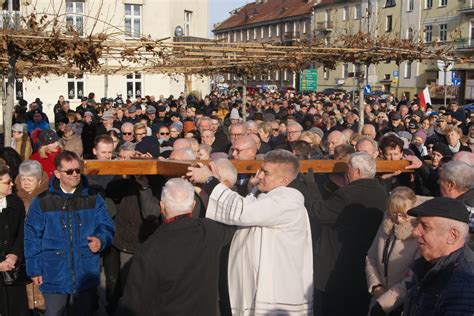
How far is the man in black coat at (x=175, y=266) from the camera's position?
11.7 ft

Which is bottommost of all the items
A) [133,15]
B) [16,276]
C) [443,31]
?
[16,276]

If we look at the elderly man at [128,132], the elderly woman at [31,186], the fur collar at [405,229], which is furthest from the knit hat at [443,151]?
the elderly man at [128,132]

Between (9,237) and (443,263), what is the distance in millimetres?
4034

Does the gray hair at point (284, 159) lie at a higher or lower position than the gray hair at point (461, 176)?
higher

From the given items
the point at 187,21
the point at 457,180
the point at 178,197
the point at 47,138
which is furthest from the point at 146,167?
the point at 187,21

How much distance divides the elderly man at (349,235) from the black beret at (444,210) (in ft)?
5.74

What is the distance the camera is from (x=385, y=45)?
10.7 metres

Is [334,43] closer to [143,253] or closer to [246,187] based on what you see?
[246,187]

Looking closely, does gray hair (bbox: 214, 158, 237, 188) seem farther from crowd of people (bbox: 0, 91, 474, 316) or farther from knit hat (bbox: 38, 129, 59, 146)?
knit hat (bbox: 38, 129, 59, 146)

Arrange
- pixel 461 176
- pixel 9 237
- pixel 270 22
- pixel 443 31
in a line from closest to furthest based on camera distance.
A: pixel 461 176
pixel 9 237
pixel 443 31
pixel 270 22

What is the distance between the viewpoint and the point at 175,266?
11.9 feet

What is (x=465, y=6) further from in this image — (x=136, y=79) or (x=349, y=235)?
(x=349, y=235)

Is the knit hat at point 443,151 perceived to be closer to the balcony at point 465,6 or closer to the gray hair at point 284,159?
the gray hair at point 284,159

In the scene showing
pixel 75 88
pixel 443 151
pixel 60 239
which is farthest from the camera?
pixel 75 88
